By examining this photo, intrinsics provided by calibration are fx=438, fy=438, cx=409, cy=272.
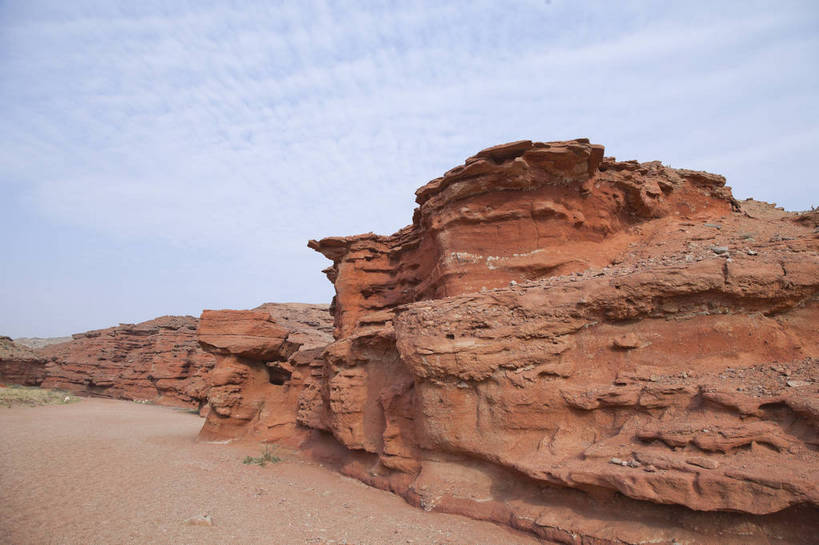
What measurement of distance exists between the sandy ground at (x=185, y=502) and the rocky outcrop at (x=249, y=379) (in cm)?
154

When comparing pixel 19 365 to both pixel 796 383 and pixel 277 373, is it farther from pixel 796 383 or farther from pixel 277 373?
pixel 796 383

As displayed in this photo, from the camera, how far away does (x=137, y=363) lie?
109 ft

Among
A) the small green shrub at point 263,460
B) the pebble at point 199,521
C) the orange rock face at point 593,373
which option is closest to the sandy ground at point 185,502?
the pebble at point 199,521

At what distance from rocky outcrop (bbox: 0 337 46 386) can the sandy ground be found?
23325 mm

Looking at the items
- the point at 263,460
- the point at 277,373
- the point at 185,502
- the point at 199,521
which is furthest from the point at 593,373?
the point at 277,373

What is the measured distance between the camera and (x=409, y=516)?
6.92 m

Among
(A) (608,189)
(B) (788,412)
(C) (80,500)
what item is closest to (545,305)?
(B) (788,412)

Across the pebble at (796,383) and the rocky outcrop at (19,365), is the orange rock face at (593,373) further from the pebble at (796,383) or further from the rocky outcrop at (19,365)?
the rocky outcrop at (19,365)

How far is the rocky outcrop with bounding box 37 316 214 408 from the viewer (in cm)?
3048

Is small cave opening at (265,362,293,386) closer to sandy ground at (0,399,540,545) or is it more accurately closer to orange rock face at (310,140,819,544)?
sandy ground at (0,399,540,545)

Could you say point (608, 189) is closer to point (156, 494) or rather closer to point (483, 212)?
point (483, 212)

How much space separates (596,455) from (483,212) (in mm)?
6665

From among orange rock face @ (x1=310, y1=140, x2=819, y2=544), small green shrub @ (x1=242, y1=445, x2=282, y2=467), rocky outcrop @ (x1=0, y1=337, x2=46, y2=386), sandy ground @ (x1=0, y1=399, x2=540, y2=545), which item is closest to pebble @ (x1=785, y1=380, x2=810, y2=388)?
orange rock face @ (x1=310, y1=140, x2=819, y2=544)

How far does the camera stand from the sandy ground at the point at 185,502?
19.7ft
